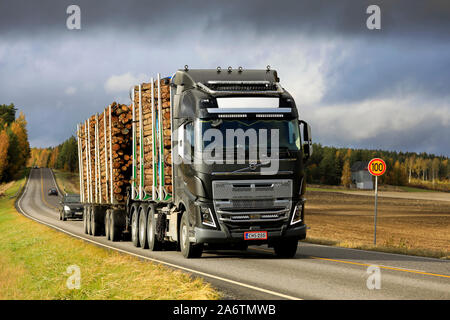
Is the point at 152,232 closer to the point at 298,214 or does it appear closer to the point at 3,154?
the point at 298,214

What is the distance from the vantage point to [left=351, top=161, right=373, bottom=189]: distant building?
165 meters

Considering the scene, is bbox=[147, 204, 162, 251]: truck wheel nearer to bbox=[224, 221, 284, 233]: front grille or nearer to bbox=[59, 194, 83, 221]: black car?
bbox=[224, 221, 284, 233]: front grille

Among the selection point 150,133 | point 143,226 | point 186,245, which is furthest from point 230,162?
point 143,226

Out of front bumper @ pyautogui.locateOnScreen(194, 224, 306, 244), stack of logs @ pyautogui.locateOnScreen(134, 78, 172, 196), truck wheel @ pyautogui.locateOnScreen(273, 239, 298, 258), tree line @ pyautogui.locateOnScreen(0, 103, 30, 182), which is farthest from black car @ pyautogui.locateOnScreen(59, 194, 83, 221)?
tree line @ pyautogui.locateOnScreen(0, 103, 30, 182)

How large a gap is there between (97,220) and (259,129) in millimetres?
12983

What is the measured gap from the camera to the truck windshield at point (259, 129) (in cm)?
1340

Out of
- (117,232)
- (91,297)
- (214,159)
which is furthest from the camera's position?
(117,232)

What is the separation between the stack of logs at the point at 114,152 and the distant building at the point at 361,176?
479 ft

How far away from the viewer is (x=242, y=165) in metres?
13.2

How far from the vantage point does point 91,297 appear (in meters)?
8.92
